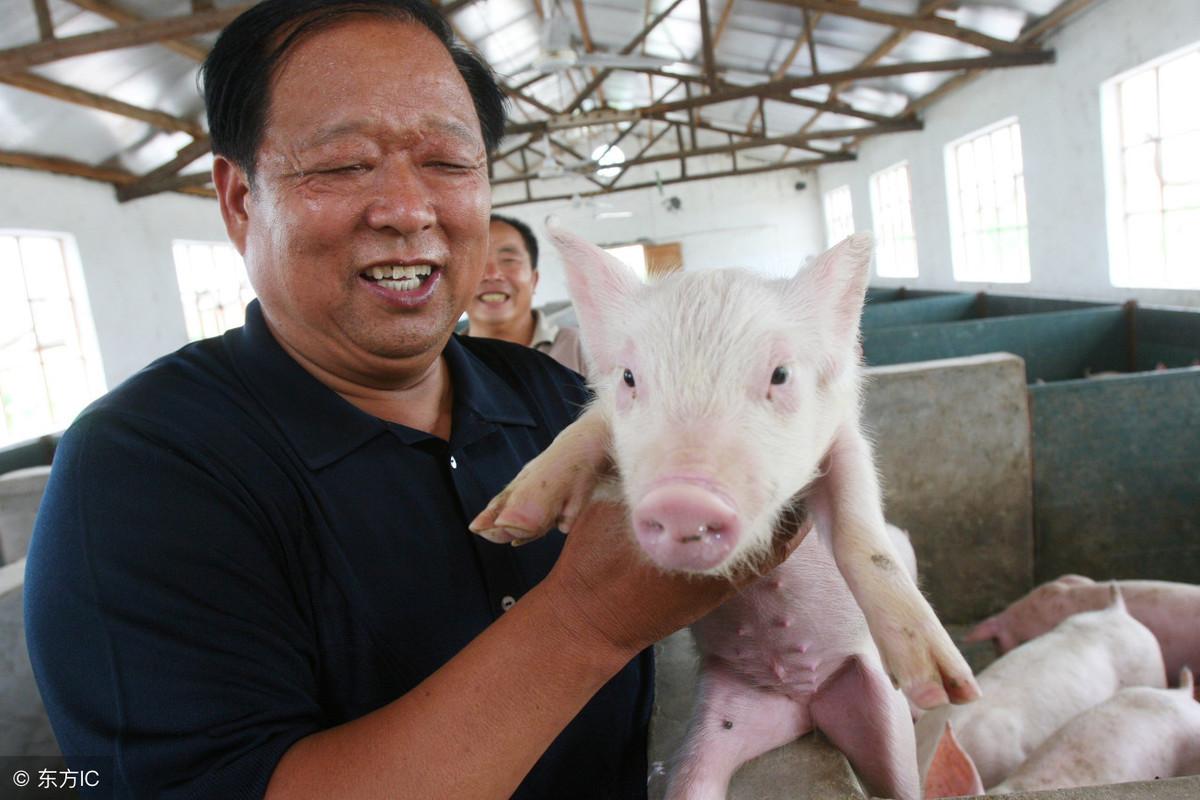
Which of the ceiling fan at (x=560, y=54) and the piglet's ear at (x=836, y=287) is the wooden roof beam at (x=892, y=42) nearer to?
the ceiling fan at (x=560, y=54)

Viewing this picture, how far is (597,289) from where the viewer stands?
1.52m

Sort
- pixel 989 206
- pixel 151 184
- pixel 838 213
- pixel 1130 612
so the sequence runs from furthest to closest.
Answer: pixel 838 213, pixel 989 206, pixel 151 184, pixel 1130 612

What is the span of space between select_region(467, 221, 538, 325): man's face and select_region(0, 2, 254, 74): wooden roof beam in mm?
3275

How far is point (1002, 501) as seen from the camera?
4.00 m

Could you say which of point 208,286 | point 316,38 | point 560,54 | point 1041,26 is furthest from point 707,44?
point 316,38

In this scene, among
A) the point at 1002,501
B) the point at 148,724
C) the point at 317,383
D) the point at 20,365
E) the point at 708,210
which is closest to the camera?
the point at 148,724

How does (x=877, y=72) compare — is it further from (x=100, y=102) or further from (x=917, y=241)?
(x=100, y=102)

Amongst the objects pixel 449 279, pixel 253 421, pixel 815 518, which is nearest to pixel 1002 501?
pixel 815 518

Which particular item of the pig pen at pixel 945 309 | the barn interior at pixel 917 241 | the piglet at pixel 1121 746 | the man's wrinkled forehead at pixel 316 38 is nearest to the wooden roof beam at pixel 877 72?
the barn interior at pixel 917 241

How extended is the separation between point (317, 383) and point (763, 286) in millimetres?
809

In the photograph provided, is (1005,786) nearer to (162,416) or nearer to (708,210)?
(162,416)

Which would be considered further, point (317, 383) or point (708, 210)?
point (708, 210)

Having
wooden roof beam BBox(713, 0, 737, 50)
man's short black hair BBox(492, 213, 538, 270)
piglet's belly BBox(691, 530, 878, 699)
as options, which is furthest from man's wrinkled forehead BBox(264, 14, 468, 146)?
wooden roof beam BBox(713, 0, 737, 50)

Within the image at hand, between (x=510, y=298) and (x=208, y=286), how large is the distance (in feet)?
36.3
